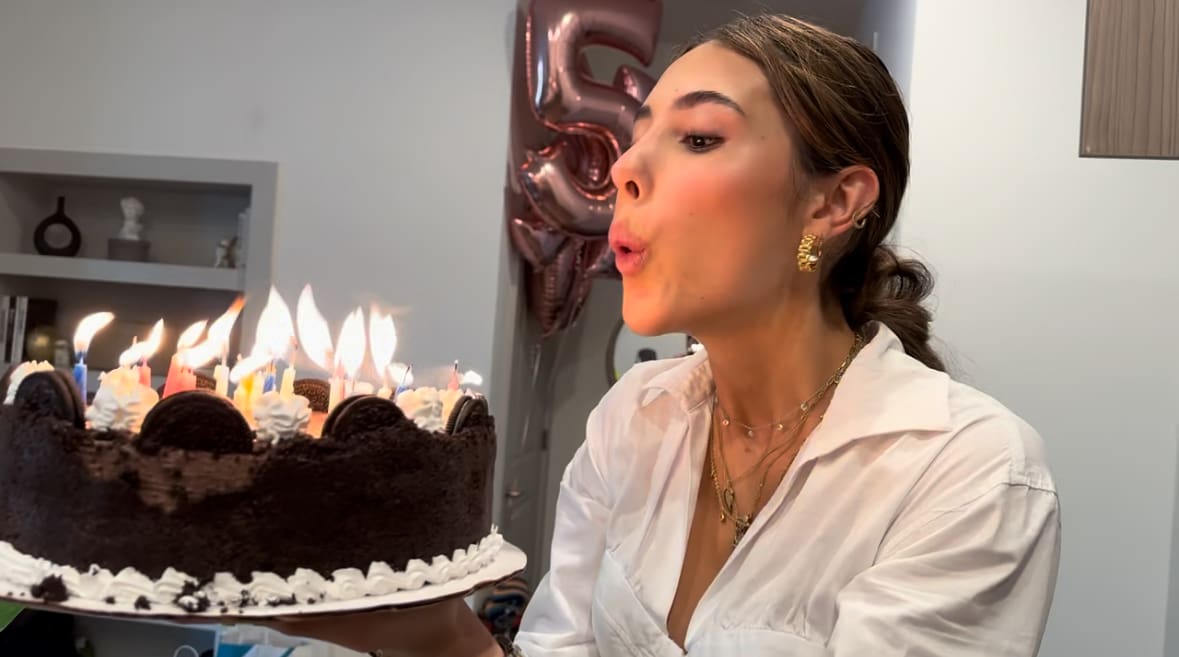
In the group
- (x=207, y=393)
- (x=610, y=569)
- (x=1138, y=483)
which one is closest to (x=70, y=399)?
(x=207, y=393)

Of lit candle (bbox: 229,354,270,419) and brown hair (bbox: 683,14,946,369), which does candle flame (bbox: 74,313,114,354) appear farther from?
brown hair (bbox: 683,14,946,369)

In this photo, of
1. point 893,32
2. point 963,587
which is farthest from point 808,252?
point 893,32

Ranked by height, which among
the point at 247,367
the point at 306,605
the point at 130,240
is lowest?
the point at 306,605

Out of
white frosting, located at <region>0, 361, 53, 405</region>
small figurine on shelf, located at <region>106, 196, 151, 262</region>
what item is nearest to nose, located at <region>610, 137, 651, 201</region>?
white frosting, located at <region>0, 361, 53, 405</region>

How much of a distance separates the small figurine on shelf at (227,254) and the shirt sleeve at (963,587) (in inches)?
99.2

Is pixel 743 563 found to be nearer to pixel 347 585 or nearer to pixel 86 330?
pixel 347 585

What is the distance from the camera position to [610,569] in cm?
127

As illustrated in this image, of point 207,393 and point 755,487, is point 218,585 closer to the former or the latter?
point 207,393

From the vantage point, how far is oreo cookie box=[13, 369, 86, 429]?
80 centimetres

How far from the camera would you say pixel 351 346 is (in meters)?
0.94

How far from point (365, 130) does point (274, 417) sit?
2.03 meters

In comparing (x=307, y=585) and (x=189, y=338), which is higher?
(x=189, y=338)

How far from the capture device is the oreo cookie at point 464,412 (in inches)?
36.6

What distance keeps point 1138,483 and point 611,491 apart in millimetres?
1230
